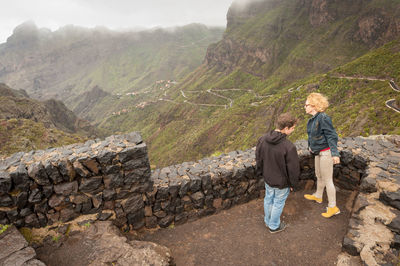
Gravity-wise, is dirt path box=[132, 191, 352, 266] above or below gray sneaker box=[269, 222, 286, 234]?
below

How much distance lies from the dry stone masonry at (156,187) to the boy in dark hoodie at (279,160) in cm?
172

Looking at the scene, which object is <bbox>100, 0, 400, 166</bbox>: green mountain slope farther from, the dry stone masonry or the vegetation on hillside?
the vegetation on hillside

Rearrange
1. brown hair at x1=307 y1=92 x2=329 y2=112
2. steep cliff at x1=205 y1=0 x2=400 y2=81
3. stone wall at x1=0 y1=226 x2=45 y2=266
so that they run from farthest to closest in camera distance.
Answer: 1. steep cliff at x1=205 y1=0 x2=400 y2=81
2. brown hair at x1=307 y1=92 x2=329 y2=112
3. stone wall at x1=0 y1=226 x2=45 y2=266

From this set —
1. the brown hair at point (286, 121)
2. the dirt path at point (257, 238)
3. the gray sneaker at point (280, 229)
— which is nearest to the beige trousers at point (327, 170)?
the dirt path at point (257, 238)

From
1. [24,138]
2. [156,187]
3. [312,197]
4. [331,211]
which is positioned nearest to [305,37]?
[24,138]

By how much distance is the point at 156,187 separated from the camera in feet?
19.7

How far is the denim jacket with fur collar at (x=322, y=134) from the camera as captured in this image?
522 centimetres

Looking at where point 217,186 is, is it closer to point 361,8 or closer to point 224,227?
point 224,227

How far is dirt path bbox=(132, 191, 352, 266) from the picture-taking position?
5.00 m

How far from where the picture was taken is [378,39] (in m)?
72.2

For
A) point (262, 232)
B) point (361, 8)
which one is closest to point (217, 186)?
point (262, 232)

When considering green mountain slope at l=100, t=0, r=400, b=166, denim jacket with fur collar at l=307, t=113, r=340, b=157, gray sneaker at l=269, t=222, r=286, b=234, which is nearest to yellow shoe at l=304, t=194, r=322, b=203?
gray sneaker at l=269, t=222, r=286, b=234

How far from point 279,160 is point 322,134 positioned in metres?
1.76

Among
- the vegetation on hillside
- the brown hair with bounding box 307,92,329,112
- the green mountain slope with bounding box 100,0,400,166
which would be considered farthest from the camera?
the green mountain slope with bounding box 100,0,400,166
